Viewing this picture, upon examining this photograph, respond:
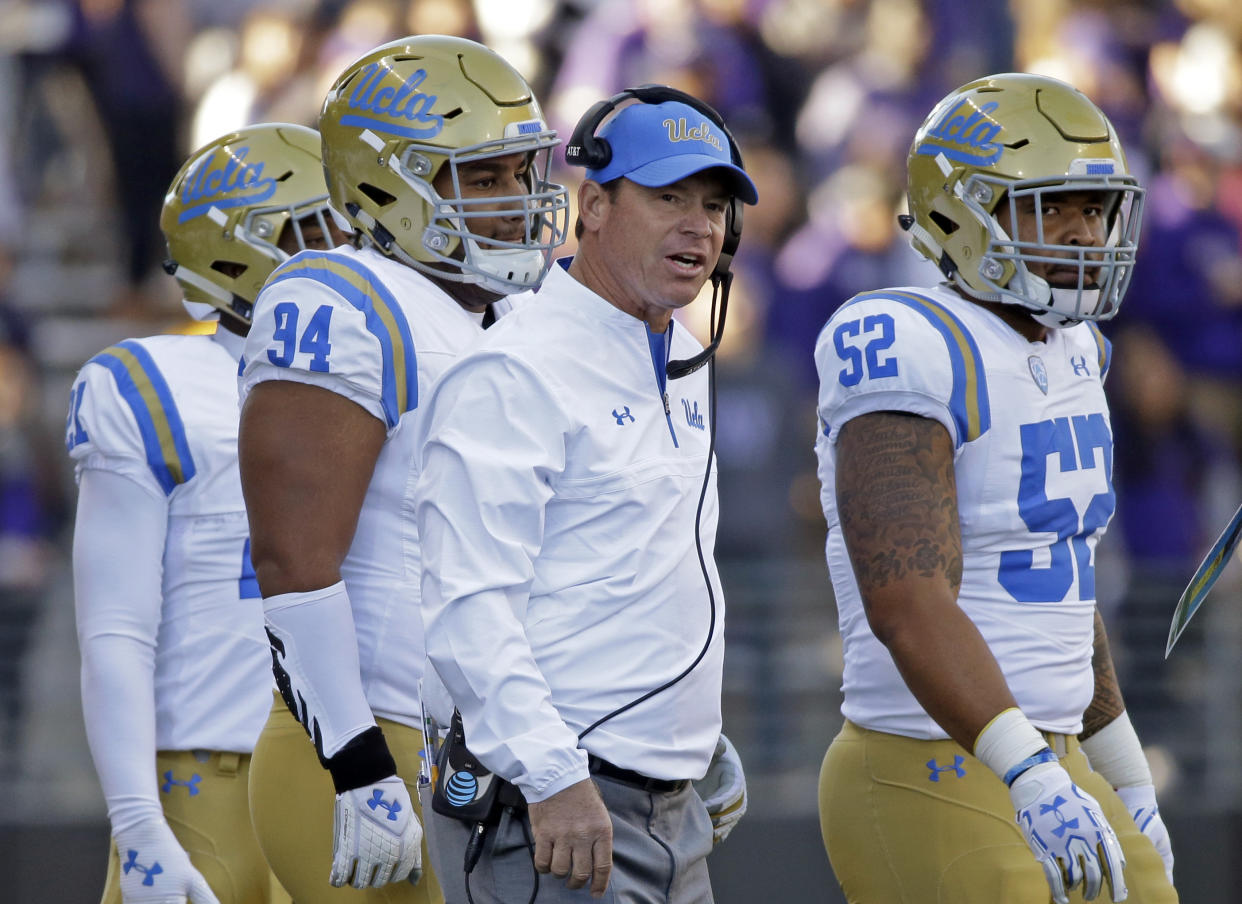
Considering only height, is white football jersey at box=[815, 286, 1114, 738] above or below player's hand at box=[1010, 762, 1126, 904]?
above

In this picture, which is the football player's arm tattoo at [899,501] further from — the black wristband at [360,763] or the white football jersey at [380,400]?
the black wristband at [360,763]

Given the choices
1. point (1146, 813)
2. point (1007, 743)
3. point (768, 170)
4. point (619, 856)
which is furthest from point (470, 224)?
point (768, 170)

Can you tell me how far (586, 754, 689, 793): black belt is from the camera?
3.04 metres

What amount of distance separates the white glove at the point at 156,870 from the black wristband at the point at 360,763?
2.60ft

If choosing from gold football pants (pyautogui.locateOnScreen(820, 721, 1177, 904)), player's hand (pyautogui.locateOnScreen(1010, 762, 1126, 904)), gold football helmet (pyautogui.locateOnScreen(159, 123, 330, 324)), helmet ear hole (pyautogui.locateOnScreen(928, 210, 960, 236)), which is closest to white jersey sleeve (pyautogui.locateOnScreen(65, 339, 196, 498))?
gold football helmet (pyautogui.locateOnScreen(159, 123, 330, 324))

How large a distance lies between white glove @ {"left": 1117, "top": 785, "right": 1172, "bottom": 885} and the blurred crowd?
3.58 meters

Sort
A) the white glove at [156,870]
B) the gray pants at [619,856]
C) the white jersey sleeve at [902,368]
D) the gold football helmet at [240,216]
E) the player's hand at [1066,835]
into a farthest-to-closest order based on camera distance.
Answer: the gold football helmet at [240,216] < the white glove at [156,870] < the white jersey sleeve at [902,368] < the player's hand at [1066,835] < the gray pants at [619,856]

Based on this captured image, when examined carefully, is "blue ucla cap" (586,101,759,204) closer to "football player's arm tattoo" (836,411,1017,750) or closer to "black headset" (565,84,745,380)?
"black headset" (565,84,745,380)

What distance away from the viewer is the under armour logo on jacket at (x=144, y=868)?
3877 mm

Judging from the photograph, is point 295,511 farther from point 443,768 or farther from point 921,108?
point 921,108

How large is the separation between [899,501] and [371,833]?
111 centimetres

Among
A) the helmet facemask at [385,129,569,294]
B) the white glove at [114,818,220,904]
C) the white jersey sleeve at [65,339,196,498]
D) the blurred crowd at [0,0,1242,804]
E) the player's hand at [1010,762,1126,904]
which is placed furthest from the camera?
the blurred crowd at [0,0,1242,804]

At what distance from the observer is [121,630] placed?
398cm

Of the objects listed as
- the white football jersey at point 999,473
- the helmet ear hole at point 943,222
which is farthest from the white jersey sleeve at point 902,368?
the helmet ear hole at point 943,222
